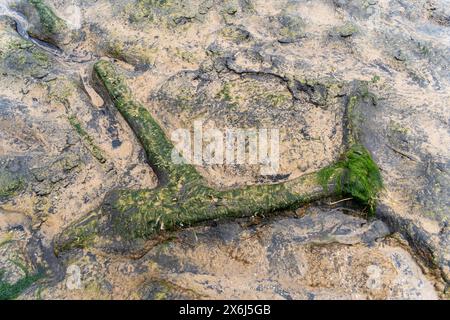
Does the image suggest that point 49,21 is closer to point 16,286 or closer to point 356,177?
point 16,286

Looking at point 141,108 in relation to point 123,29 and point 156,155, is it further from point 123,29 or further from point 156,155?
point 123,29

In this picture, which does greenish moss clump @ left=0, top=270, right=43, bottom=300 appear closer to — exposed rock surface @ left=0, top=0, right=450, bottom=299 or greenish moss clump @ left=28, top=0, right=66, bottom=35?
exposed rock surface @ left=0, top=0, right=450, bottom=299

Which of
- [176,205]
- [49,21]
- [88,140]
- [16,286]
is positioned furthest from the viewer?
[49,21]

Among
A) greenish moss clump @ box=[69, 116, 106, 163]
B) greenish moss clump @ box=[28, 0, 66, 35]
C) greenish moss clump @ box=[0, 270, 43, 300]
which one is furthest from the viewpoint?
greenish moss clump @ box=[28, 0, 66, 35]

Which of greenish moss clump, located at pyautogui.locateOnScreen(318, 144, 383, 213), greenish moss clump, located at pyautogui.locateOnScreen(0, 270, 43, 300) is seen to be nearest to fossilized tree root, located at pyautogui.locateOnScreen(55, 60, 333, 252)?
greenish moss clump, located at pyautogui.locateOnScreen(318, 144, 383, 213)

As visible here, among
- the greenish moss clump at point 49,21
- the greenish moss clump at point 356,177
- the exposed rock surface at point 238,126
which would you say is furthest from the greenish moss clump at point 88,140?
the greenish moss clump at point 356,177

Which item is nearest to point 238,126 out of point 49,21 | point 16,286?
point 16,286

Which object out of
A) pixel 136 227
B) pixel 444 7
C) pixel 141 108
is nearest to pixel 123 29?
pixel 141 108
